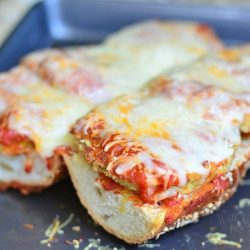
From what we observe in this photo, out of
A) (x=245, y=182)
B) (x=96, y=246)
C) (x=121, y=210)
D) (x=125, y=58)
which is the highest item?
(x=125, y=58)

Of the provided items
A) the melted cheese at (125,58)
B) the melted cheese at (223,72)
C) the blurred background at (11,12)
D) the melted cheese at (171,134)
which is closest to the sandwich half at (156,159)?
the melted cheese at (171,134)

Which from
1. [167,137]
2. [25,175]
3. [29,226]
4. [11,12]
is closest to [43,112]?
[25,175]

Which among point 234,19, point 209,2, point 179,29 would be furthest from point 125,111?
point 209,2

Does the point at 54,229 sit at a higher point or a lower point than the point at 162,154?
lower

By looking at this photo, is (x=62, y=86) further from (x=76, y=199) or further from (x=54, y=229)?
(x=54, y=229)

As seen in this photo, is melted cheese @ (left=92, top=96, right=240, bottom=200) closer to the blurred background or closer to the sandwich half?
the sandwich half

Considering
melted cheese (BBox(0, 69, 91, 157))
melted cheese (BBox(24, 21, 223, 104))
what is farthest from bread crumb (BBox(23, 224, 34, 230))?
melted cheese (BBox(24, 21, 223, 104))
